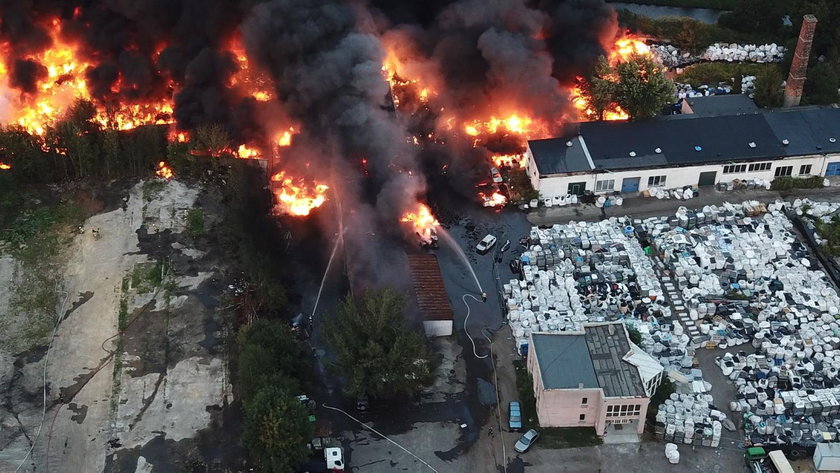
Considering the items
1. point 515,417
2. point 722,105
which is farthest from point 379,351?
point 722,105

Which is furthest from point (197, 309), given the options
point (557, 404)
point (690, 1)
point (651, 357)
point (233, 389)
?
point (690, 1)

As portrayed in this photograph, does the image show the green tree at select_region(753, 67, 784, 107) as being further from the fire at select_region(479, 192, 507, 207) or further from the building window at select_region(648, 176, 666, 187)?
the fire at select_region(479, 192, 507, 207)

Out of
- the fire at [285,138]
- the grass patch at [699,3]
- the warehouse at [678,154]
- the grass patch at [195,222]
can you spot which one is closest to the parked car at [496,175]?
the warehouse at [678,154]

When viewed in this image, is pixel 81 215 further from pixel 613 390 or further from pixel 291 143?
pixel 613 390

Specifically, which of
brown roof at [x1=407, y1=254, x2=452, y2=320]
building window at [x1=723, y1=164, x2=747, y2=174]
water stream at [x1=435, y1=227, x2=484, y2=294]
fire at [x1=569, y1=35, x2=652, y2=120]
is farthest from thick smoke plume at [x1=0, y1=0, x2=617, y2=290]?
building window at [x1=723, y1=164, x2=747, y2=174]

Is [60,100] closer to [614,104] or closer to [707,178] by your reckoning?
[614,104]

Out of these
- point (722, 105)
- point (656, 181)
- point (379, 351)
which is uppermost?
point (722, 105)
